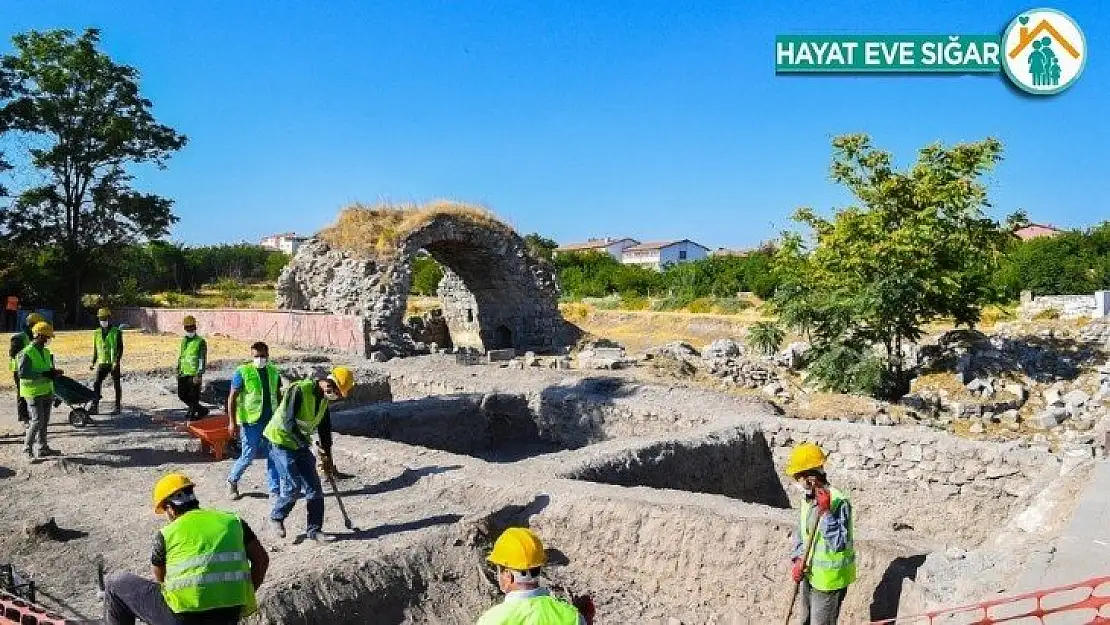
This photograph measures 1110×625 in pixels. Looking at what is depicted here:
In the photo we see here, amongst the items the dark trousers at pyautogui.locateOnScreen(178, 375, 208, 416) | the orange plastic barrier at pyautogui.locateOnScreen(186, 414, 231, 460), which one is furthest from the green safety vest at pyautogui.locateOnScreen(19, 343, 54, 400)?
the dark trousers at pyautogui.locateOnScreen(178, 375, 208, 416)

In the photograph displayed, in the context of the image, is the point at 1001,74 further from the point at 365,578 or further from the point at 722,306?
the point at 722,306

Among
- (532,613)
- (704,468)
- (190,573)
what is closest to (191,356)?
(704,468)

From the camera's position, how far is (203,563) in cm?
341

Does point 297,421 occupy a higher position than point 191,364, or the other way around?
point 191,364

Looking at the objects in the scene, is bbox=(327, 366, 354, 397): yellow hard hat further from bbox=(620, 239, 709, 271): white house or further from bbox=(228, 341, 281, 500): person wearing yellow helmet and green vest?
bbox=(620, 239, 709, 271): white house

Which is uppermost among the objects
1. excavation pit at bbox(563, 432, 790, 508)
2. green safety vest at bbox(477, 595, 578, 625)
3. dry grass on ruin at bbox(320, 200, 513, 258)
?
dry grass on ruin at bbox(320, 200, 513, 258)

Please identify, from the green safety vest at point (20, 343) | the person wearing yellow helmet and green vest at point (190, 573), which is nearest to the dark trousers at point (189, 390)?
the green safety vest at point (20, 343)

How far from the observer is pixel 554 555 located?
6883mm

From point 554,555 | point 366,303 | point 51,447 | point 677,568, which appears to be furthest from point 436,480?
point 366,303

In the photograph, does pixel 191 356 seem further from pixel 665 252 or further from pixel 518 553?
pixel 665 252

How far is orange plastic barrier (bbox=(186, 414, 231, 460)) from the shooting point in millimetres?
8750

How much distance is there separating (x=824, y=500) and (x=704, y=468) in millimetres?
4476

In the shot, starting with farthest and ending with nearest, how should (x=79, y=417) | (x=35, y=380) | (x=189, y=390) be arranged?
1. (x=79, y=417)
2. (x=189, y=390)
3. (x=35, y=380)

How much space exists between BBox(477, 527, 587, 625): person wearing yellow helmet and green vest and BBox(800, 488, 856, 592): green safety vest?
2272 millimetres
